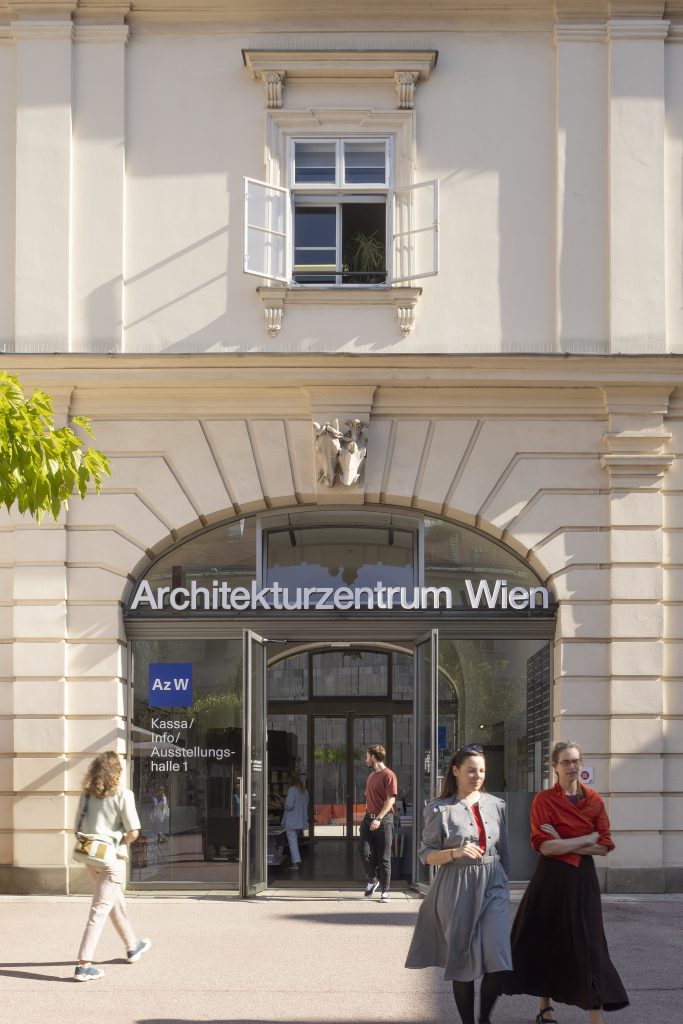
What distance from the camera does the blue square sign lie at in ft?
55.6

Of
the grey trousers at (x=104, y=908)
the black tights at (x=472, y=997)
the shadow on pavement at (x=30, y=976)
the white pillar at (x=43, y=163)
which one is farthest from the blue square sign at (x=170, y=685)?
the black tights at (x=472, y=997)

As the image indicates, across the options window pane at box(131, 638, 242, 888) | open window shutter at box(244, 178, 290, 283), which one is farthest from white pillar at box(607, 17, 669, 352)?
window pane at box(131, 638, 242, 888)

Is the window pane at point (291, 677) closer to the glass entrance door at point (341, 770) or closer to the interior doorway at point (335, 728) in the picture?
the interior doorway at point (335, 728)

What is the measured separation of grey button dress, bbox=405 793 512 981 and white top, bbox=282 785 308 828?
1316 cm

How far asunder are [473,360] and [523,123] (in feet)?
9.44

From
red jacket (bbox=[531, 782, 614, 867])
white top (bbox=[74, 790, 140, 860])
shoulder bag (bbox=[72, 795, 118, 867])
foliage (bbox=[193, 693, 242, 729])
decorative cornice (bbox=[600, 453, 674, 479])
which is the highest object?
decorative cornice (bbox=[600, 453, 674, 479])

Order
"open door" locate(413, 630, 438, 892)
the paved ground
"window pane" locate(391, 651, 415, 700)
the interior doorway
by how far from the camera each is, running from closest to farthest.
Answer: the paved ground, "open door" locate(413, 630, 438, 892), the interior doorway, "window pane" locate(391, 651, 415, 700)

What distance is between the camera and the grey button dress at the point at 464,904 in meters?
8.55

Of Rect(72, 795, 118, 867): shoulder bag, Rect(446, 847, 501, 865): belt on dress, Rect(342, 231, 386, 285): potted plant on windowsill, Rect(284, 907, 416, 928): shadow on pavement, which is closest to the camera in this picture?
Rect(446, 847, 501, 865): belt on dress

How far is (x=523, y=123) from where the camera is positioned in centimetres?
1738

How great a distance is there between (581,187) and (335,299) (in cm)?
298

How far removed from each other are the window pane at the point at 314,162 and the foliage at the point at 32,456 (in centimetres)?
580

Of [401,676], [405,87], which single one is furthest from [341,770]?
[405,87]

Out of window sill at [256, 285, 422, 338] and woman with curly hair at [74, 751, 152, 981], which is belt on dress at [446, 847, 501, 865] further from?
window sill at [256, 285, 422, 338]
